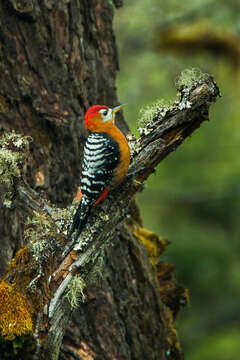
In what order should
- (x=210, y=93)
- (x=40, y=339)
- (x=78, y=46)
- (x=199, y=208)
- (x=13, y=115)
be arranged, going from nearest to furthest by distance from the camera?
1. (x=40, y=339)
2. (x=210, y=93)
3. (x=13, y=115)
4. (x=78, y=46)
5. (x=199, y=208)

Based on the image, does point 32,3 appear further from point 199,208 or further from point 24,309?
point 199,208

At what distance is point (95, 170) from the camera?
3566mm

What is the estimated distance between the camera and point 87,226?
Answer: 3.19 m

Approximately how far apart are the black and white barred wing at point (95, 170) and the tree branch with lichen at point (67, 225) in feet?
0.23

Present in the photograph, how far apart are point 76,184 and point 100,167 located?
0.61 metres

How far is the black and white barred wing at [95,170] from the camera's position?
321cm

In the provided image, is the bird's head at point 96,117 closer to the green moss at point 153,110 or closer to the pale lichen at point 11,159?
the green moss at point 153,110

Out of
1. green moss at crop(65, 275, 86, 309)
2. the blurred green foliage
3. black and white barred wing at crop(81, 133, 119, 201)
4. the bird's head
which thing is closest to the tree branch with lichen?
green moss at crop(65, 275, 86, 309)

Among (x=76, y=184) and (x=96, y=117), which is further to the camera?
(x=76, y=184)

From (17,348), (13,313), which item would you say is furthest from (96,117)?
(17,348)

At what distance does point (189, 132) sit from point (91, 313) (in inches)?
61.0

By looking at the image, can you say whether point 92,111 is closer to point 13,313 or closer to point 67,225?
point 67,225

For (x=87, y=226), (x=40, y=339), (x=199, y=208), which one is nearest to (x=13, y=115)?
(x=87, y=226)

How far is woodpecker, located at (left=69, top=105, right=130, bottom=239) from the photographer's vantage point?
128 inches
